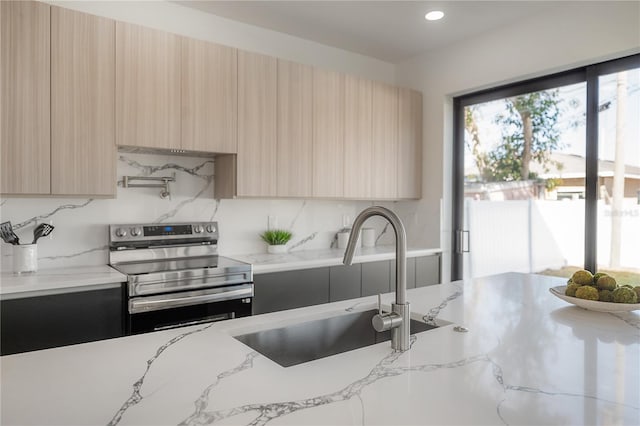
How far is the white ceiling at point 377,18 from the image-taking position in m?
3.02

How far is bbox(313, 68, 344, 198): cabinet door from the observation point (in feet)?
11.0

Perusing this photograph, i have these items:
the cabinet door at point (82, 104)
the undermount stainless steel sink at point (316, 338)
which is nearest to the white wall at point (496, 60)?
the undermount stainless steel sink at point (316, 338)

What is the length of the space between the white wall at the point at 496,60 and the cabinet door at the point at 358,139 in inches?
26.2

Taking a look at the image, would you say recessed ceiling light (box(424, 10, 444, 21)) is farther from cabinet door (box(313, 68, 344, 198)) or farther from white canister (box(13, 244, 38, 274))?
white canister (box(13, 244, 38, 274))

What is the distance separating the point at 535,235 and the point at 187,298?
2555mm

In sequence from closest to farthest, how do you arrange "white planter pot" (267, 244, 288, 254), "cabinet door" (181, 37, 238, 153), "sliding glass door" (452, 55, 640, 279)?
"cabinet door" (181, 37, 238, 153)
"sliding glass door" (452, 55, 640, 279)
"white planter pot" (267, 244, 288, 254)

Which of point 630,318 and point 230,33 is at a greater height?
point 230,33

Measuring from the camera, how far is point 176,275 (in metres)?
2.46

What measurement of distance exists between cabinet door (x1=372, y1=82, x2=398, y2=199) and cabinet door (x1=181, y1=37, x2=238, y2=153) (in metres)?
1.27

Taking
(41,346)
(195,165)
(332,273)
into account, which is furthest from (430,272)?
(41,346)

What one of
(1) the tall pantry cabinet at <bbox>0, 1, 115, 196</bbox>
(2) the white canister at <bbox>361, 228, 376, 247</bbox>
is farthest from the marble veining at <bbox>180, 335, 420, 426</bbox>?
(2) the white canister at <bbox>361, 228, 376, 247</bbox>

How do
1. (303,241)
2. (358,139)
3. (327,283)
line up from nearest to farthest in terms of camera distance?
(327,283) → (358,139) → (303,241)

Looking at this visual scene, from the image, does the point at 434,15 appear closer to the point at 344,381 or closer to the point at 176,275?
the point at 176,275

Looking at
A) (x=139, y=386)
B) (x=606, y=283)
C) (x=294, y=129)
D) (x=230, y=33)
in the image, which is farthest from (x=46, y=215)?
(x=606, y=283)
